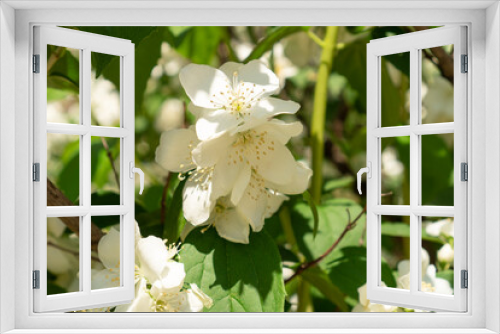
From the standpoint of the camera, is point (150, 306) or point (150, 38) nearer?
point (150, 306)

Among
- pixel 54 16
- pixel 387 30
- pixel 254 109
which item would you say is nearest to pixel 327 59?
pixel 387 30

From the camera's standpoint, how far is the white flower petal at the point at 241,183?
1.34m

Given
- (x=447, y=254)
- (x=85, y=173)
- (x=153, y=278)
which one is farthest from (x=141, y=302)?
(x=447, y=254)

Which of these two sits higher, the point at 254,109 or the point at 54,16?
the point at 54,16

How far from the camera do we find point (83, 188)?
1.36 meters

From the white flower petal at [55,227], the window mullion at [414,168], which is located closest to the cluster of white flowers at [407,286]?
the window mullion at [414,168]

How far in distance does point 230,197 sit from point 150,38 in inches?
19.1

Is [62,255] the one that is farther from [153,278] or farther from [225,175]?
[225,175]

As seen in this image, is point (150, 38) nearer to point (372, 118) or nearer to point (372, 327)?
point (372, 118)

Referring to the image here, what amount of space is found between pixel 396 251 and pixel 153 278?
1.14m

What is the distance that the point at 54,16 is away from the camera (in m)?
1.35

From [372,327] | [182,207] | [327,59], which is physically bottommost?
[372,327]

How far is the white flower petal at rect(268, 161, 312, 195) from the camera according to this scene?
140cm

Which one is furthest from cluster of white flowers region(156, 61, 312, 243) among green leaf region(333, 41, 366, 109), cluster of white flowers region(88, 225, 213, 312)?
green leaf region(333, 41, 366, 109)
